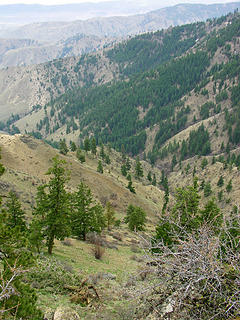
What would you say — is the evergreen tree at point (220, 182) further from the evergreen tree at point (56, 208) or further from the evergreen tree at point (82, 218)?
the evergreen tree at point (56, 208)

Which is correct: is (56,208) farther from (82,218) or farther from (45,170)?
(45,170)

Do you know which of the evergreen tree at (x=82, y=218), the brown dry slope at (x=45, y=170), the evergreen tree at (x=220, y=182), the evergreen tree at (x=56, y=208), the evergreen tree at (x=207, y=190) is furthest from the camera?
the evergreen tree at (x=220, y=182)

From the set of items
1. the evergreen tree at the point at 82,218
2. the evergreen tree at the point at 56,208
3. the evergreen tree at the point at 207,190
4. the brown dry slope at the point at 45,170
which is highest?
the evergreen tree at the point at 56,208

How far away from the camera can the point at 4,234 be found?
35.6 feet

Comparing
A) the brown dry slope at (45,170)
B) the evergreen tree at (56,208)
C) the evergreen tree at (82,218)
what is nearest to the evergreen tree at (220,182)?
the brown dry slope at (45,170)

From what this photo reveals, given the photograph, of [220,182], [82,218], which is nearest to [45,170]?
[82,218]

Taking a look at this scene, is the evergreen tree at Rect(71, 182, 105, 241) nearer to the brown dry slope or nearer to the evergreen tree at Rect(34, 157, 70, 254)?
the evergreen tree at Rect(34, 157, 70, 254)

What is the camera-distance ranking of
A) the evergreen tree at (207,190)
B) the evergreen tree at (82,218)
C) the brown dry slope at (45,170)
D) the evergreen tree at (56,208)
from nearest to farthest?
1. the evergreen tree at (56,208)
2. the evergreen tree at (82,218)
3. the brown dry slope at (45,170)
4. the evergreen tree at (207,190)

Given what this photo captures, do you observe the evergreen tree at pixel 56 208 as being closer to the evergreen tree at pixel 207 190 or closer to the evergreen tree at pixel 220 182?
the evergreen tree at pixel 207 190

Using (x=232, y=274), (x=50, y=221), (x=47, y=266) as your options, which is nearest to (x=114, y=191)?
(x=50, y=221)

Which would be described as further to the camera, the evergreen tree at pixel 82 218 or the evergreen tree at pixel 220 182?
the evergreen tree at pixel 220 182

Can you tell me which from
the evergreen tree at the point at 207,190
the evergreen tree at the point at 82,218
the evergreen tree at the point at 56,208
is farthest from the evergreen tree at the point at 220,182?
the evergreen tree at the point at 56,208

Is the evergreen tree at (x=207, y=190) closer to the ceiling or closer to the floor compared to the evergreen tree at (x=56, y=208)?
closer to the floor

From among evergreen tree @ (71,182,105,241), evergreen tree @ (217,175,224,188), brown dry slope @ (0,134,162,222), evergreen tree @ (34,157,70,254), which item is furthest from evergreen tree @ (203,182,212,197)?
evergreen tree @ (34,157,70,254)
